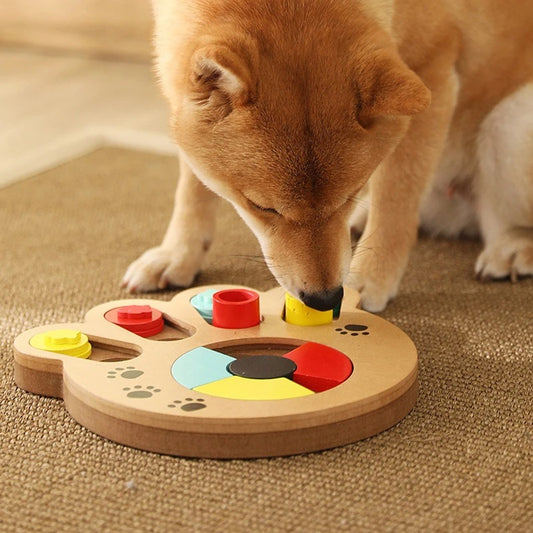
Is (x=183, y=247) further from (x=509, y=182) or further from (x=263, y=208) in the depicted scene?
(x=509, y=182)

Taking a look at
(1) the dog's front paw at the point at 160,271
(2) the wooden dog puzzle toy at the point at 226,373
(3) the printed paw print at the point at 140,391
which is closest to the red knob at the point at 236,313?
(2) the wooden dog puzzle toy at the point at 226,373

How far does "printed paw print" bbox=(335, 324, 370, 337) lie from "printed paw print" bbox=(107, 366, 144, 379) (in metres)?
0.33

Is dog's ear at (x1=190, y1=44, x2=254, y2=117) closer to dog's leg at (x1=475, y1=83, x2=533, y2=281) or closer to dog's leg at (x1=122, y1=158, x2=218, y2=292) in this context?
dog's leg at (x1=122, y1=158, x2=218, y2=292)

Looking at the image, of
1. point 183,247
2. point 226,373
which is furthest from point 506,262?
point 226,373

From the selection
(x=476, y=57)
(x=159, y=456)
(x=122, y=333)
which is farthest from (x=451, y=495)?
(x=476, y=57)

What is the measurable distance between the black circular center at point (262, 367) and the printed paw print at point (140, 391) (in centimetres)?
12

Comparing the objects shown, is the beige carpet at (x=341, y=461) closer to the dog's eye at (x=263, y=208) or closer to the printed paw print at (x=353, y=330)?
the printed paw print at (x=353, y=330)

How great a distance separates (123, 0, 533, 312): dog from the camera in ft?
4.10

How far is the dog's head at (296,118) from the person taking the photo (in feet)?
4.09

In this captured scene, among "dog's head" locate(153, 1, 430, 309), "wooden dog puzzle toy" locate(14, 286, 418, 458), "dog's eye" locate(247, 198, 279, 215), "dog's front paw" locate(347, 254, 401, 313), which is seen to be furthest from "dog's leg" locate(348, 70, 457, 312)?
"dog's eye" locate(247, 198, 279, 215)

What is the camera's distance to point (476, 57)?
174 cm

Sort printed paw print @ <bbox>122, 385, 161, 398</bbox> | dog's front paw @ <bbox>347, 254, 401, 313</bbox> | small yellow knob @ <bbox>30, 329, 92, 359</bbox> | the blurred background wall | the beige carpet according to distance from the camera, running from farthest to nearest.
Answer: the blurred background wall
dog's front paw @ <bbox>347, 254, 401, 313</bbox>
small yellow knob @ <bbox>30, 329, 92, 359</bbox>
printed paw print @ <bbox>122, 385, 161, 398</bbox>
the beige carpet

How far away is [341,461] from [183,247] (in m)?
0.72

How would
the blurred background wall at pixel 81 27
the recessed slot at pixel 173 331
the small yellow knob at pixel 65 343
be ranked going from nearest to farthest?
the small yellow knob at pixel 65 343 < the recessed slot at pixel 173 331 < the blurred background wall at pixel 81 27
